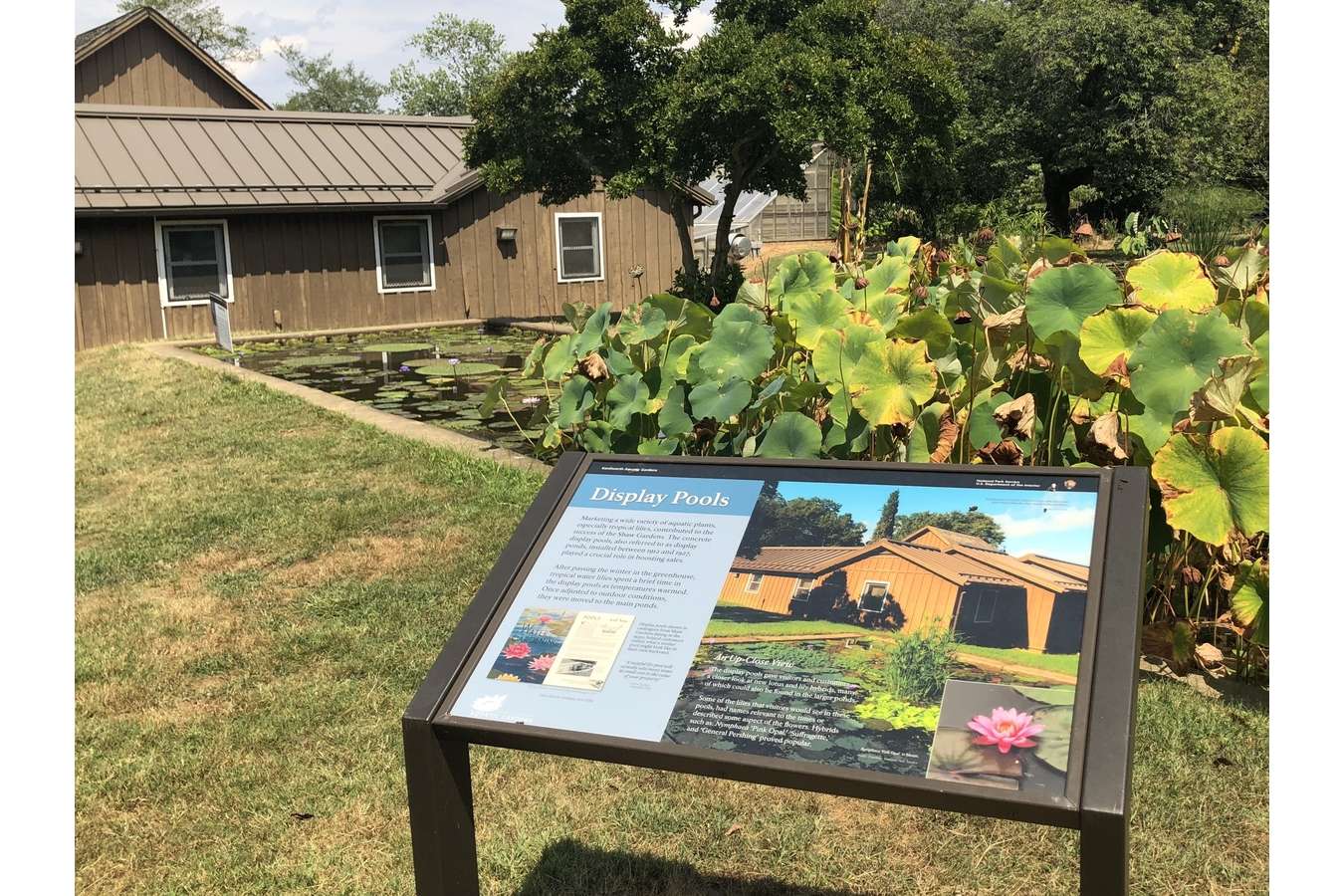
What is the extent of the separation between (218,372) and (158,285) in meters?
7.79

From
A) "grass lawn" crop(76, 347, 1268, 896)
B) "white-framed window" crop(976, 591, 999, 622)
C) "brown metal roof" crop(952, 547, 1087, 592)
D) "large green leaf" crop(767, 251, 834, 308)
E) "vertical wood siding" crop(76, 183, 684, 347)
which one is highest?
"vertical wood siding" crop(76, 183, 684, 347)

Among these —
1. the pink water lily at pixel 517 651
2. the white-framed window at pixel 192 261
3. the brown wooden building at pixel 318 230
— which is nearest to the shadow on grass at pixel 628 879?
the pink water lily at pixel 517 651

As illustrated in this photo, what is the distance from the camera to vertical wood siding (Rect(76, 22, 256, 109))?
81.4 ft

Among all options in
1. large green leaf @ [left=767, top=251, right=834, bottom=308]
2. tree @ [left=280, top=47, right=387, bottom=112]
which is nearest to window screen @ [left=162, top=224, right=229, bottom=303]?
large green leaf @ [left=767, top=251, right=834, bottom=308]

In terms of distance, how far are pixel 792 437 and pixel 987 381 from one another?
70 cm

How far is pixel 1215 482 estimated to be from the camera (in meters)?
3.34

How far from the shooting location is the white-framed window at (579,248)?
21297 millimetres

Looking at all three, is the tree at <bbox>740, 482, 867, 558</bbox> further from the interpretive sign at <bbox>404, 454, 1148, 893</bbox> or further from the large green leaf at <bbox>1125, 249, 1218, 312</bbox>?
the large green leaf at <bbox>1125, 249, 1218, 312</bbox>

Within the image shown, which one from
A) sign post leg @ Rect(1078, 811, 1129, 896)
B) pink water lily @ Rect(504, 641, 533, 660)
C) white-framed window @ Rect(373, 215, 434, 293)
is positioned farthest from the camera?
white-framed window @ Rect(373, 215, 434, 293)

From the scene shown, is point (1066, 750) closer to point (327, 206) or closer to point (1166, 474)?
point (1166, 474)

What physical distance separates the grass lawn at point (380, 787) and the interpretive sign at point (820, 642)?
2.84 feet

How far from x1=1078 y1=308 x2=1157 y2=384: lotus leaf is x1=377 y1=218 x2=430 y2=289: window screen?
17.6 meters

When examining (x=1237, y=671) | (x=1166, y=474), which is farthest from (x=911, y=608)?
(x=1237, y=671)

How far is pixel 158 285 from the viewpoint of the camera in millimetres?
18172
